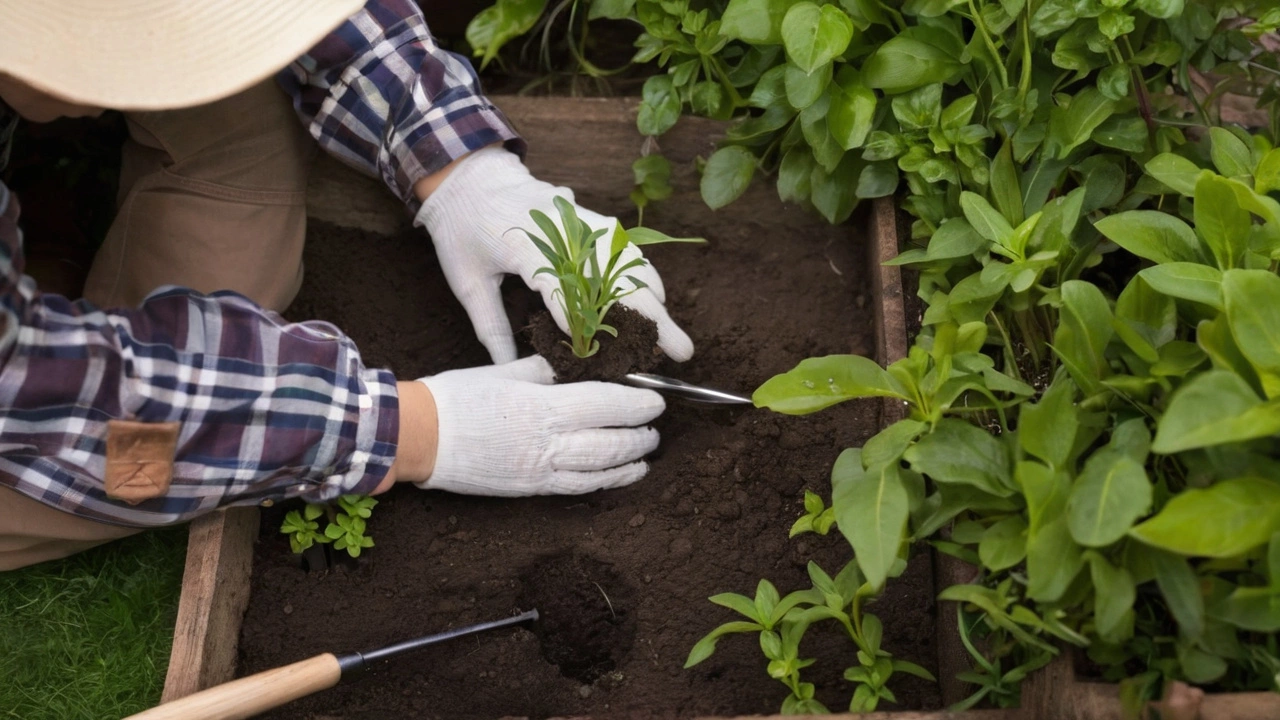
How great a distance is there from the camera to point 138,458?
4.33 ft

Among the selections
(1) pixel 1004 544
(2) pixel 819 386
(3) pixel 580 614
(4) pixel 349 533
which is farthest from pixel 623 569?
(1) pixel 1004 544

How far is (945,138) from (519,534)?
908 millimetres

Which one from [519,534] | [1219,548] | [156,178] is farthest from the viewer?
[156,178]

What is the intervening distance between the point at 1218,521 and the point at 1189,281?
298mm

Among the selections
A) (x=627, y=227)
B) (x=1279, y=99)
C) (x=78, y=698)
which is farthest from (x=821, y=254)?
(x=78, y=698)

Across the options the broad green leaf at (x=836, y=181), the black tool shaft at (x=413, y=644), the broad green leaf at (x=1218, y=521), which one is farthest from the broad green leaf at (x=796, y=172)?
the broad green leaf at (x=1218, y=521)

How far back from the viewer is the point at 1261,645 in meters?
1.03

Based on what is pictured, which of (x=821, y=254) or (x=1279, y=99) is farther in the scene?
(x=821, y=254)

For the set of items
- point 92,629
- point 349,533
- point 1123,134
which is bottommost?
point 92,629

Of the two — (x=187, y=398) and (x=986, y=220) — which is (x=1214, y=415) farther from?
(x=187, y=398)

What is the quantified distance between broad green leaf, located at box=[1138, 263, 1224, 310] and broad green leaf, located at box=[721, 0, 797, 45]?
681 mm

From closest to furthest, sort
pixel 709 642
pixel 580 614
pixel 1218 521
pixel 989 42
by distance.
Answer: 1. pixel 1218 521
2. pixel 709 642
3. pixel 989 42
4. pixel 580 614

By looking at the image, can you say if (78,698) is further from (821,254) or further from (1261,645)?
(1261,645)

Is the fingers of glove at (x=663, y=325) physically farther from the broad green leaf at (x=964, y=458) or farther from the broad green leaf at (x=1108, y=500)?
the broad green leaf at (x=1108, y=500)
